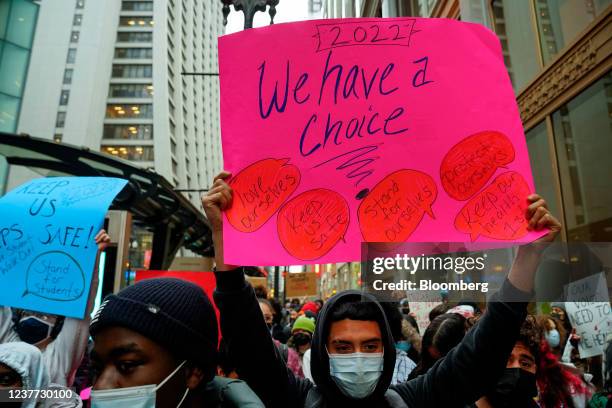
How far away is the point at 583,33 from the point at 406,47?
18.8 ft

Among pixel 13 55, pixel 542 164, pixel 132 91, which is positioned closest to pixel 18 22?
pixel 13 55

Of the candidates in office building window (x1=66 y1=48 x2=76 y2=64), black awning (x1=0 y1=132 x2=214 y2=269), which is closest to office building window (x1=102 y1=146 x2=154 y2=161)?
office building window (x1=66 y1=48 x2=76 y2=64)

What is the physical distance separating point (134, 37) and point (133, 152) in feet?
54.1

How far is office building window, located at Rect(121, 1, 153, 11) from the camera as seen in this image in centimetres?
6172

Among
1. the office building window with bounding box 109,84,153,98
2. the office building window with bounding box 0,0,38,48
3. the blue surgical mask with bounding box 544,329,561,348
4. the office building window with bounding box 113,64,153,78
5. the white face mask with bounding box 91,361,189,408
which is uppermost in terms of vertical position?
the office building window with bounding box 113,64,153,78

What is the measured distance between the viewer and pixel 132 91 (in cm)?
5994

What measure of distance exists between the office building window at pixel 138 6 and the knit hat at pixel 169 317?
2719 inches

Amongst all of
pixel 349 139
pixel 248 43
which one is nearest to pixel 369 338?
pixel 349 139

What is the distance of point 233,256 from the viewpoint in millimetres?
1849

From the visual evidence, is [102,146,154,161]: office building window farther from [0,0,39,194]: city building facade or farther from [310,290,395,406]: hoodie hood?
[310,290,395,406]: hoodie hood

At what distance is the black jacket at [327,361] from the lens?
5.81ft

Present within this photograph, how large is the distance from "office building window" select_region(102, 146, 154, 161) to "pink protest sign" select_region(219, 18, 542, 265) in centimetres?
5904

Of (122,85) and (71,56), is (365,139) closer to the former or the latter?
(71,56)

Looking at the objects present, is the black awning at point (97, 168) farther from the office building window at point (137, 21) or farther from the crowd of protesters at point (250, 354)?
the office building window at point (137, 21)
